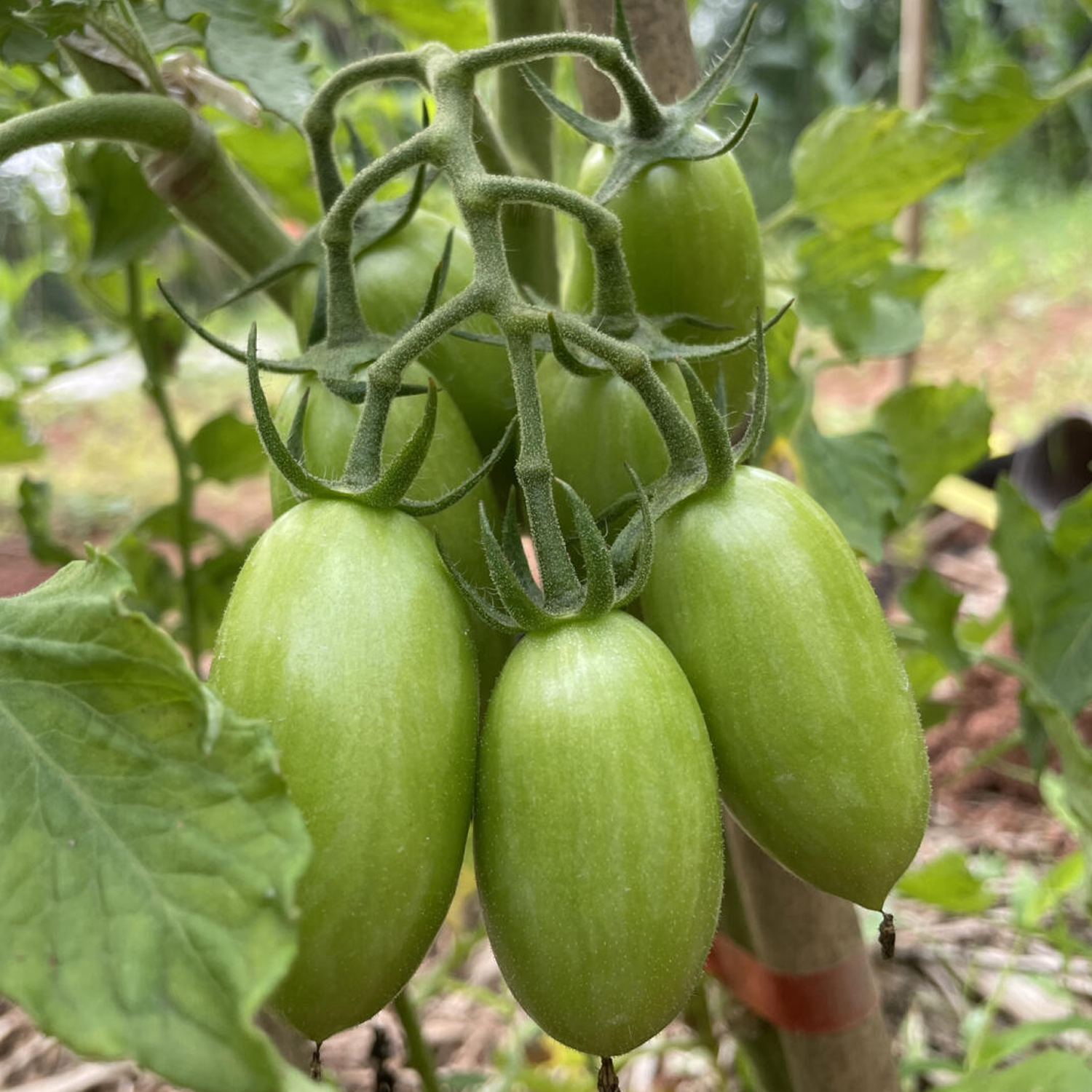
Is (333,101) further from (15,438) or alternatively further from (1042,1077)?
(1042,1077)

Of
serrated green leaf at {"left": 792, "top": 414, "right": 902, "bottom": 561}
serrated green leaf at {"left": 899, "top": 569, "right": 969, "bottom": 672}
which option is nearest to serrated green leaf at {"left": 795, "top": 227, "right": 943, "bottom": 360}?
serrated green leaf at {"left": 792, "top": 414, "right": 902, "bottom": 561}

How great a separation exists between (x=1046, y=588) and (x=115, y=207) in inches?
32.3

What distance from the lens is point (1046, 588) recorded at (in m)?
0.95

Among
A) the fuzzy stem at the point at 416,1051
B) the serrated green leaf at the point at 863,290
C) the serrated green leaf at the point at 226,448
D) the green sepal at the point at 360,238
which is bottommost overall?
the fuzzy stem at the point at 416,1051

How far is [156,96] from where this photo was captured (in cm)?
61

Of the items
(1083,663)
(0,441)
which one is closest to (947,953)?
(1083,663)

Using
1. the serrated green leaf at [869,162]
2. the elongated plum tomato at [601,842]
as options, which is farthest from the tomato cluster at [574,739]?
the serrated green leaf at [869,162]

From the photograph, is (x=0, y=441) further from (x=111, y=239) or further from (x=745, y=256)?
(x=745, y=256)

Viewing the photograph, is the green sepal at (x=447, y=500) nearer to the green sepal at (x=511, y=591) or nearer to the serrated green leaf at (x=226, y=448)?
the green sepal at (x=511, y=591)

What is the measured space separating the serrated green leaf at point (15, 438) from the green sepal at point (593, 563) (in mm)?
802

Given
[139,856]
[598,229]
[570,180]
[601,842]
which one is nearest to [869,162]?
[570,180]

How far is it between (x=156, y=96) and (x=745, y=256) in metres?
0.34

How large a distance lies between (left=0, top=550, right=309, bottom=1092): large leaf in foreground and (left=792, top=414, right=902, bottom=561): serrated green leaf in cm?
58

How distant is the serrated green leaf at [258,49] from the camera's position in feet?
2.24
